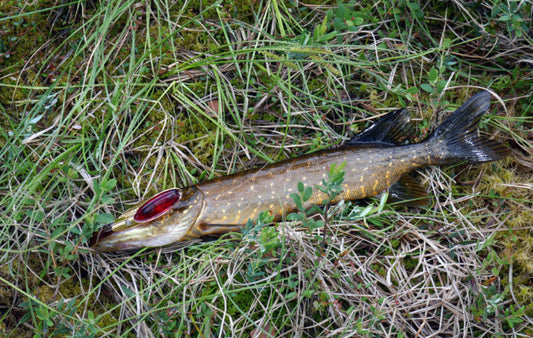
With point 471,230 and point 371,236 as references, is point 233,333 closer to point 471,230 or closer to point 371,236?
point 371,236

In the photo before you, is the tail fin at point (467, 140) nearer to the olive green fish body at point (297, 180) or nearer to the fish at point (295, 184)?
the fish at point (295, 184)

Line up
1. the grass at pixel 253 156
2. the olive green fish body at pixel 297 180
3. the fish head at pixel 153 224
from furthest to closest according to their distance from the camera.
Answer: the olive green fish body at pixel 297 180 → the fish head at pixel 153 224 → the grass at pixel 253 156

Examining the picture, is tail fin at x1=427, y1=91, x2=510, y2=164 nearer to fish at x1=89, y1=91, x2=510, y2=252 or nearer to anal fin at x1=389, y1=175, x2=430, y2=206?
fish at x1=89, y1=91, x2=510, y2=252

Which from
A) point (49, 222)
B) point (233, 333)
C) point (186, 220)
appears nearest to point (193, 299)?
point (233, 333)

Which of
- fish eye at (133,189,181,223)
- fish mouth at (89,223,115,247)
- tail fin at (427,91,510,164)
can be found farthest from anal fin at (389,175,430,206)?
fish mouth at (89,223,115,247)

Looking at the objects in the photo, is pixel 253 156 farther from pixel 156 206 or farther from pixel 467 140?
pixel 467 140

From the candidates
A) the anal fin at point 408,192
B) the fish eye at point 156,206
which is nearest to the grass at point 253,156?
the anal fin at point 408,192
